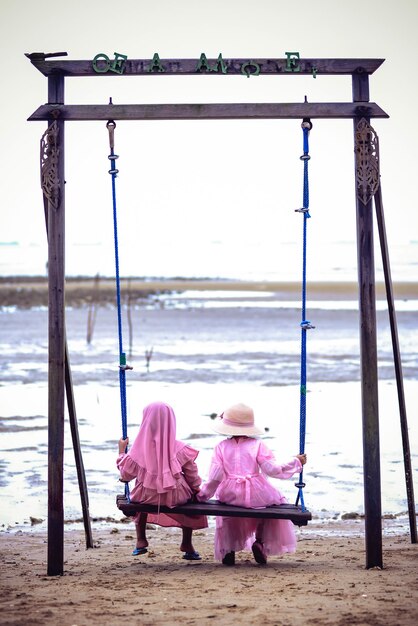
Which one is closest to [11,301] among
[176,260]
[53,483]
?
[53,483]

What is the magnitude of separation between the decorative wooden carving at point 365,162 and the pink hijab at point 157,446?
6.27 feet

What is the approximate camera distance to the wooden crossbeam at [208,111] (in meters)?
6.82

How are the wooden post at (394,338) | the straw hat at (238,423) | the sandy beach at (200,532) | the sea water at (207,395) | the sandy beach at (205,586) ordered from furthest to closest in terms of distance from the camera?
the sea water at (207,395) → the wooden post at (394,338) → the straw hat at (238,423) → the sandy beach at (200,532) → the sandy beach at (205,586)

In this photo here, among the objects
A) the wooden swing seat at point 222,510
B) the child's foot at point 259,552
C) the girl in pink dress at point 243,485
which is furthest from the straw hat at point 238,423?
the child's foot at point 259,552

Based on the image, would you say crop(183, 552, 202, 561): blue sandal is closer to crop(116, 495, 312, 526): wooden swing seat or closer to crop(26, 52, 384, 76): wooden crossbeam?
crop(116, 495, 312, 526): wooden swing seat

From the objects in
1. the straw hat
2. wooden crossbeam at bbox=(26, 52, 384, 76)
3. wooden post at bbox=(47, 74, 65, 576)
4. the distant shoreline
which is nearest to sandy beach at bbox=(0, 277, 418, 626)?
wooden post at bbox=(47, 74, 65, 576)

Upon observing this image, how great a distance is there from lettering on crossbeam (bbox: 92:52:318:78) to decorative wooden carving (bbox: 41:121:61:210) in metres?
0.50

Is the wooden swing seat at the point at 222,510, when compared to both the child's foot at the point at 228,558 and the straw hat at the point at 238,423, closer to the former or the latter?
the child's foot at the point at 228,558

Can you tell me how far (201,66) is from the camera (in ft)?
22.1

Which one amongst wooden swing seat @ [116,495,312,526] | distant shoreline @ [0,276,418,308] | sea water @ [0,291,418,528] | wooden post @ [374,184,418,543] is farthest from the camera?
distant shoreline @ [0,276,418,308]

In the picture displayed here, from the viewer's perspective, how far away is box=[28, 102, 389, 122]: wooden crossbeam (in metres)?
6.82

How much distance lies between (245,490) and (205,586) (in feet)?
2.84

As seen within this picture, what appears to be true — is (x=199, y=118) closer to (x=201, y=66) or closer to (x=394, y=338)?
(x=201, y=66)

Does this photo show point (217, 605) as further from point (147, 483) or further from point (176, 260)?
point (176, 260)
